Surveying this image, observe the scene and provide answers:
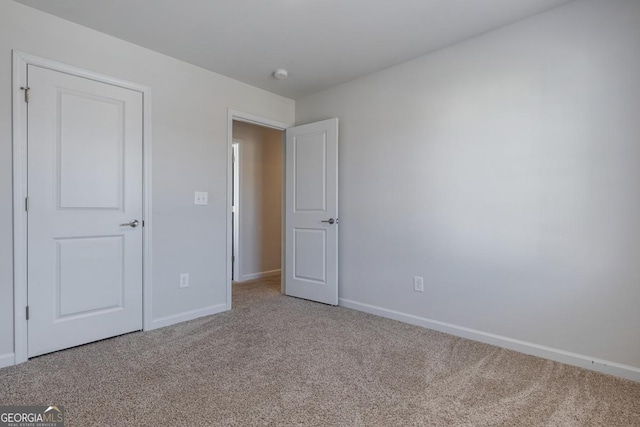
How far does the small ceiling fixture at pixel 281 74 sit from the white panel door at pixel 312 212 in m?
0.59

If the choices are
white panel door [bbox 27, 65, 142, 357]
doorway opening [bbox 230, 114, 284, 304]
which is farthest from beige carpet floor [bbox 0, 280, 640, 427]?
doorway opening [bbox 230, 114, 284, 304]

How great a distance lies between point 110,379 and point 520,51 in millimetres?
3357

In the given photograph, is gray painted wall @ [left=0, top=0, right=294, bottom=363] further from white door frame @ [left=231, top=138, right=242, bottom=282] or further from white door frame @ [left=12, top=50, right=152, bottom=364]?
white door frame @ [left=231, top=138, right=242, bottom=282]

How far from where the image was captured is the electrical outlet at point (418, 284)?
286 cm

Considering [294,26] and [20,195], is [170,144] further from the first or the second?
[294,26]

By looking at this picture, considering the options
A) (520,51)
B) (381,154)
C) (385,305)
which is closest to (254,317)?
(385,305)

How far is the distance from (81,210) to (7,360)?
102 cm

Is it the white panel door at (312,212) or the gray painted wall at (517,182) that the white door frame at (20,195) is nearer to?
the white panel door at (312,212)

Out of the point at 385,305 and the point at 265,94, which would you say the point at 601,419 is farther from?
the point at 265,94

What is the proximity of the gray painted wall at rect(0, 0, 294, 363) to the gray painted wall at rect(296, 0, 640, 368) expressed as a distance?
4.63ft

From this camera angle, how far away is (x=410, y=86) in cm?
294

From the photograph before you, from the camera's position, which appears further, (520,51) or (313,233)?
(313,233)

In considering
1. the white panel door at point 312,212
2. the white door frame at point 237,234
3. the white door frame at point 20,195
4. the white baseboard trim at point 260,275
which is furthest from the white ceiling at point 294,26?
the white baseboard trim at point 260,275

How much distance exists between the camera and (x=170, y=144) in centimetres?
286
